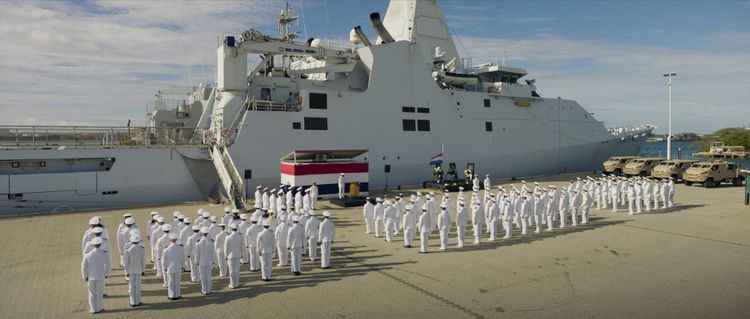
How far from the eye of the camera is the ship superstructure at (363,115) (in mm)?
19438

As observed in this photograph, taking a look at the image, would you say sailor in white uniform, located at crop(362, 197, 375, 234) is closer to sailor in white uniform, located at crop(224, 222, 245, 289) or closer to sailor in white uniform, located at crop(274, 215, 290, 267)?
sailor in white uniform, located at crop(274, 215, 290, 267)

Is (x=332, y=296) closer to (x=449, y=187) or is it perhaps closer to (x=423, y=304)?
(x=423, y=304)

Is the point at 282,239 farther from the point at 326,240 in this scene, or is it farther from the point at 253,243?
the point at 326,240

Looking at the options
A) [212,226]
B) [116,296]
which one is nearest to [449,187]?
[212,226]

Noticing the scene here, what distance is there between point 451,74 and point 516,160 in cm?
730

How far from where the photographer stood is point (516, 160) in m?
28.8

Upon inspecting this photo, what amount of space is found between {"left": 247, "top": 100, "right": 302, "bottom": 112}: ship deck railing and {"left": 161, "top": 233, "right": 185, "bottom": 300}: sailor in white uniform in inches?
496

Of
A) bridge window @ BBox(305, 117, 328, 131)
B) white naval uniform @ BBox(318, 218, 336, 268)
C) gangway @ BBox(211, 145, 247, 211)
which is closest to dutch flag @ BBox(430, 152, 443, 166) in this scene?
bridge window @ BBox(305, 117, 328, 131)

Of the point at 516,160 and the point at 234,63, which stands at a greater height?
the point at 234,63

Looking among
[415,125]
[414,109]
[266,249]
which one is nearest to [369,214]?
[266,249]

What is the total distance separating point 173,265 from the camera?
25.4 feet

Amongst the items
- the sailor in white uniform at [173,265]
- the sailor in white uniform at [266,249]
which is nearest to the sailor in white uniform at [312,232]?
the sailor in white uniform at [266,249]

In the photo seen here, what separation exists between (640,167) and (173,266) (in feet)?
93.0

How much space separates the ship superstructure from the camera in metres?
19.4
